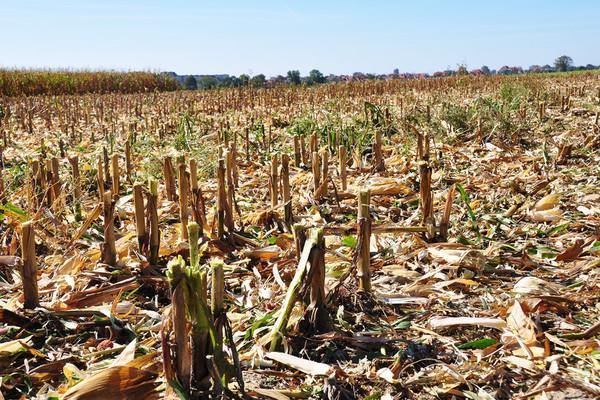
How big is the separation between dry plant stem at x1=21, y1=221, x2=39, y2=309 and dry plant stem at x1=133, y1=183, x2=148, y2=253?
668 mm

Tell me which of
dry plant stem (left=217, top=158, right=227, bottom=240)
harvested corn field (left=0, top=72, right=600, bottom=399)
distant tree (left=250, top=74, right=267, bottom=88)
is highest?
distant tree (left=250, top=74, right=267, bottom=88)

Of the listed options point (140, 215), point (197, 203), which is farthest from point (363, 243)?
point (197, 203)

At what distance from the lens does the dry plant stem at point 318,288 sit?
6.86ft

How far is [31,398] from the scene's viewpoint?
1929 mm

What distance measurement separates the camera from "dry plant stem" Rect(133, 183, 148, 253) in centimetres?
294

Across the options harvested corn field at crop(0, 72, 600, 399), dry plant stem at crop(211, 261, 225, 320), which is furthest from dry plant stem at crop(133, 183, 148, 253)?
dry plant stem at crop(211, 261, 225, 320)

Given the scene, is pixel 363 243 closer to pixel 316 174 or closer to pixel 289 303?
pixel 289 303

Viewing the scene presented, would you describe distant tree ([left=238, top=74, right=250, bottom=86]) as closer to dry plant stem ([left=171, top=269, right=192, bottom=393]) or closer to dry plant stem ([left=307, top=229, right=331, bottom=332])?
dry plant stem ([left=307, top=229, right=331, bottom=332])

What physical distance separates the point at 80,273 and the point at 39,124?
1022 cm

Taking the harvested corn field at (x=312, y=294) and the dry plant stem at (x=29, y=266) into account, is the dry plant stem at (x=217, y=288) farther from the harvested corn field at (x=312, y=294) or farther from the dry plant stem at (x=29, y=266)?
the dry plant stem at (x=29, y=266)

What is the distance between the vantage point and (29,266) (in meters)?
2.31

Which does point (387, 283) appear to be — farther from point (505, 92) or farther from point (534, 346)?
point (505, 92)

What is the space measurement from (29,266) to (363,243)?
4.62 feet

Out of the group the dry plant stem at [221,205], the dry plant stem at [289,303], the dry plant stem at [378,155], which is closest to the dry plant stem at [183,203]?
the dry plant stem at [221,205]
